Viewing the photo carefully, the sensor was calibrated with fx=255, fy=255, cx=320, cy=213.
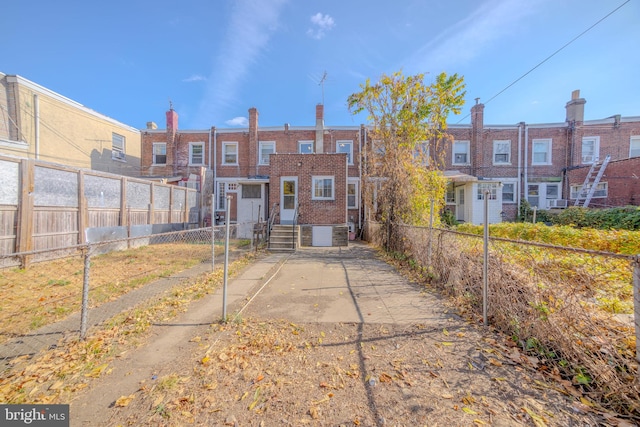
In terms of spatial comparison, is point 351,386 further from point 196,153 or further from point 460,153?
point 196,153

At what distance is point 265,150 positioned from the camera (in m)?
17.7

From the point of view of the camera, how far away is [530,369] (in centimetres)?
277

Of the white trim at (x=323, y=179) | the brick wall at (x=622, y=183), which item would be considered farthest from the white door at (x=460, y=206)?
the white trim at (x=323, y=179)

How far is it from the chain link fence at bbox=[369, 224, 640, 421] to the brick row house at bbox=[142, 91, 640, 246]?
1119cm

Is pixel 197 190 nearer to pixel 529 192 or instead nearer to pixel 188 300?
pixel 188 300

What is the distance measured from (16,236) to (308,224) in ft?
30.7

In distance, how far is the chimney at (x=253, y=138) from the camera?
17.3m

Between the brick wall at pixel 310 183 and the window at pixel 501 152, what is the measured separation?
1177 cm

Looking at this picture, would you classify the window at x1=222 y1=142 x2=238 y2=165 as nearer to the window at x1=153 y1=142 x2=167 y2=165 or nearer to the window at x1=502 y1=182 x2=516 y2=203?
the window at x1=153 y1=142 x2=167 y2=165

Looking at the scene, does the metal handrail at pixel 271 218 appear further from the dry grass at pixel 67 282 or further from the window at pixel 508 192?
the window at pixel 508 192

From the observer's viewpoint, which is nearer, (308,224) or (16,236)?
(16,236)

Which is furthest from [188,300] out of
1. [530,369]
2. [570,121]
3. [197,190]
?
[570,121]

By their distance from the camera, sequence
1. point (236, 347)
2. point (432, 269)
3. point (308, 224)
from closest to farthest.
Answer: point (236, 347) < point (432, 269) < point (308, 224)

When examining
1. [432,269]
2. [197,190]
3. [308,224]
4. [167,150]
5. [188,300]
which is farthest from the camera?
[167,150]
